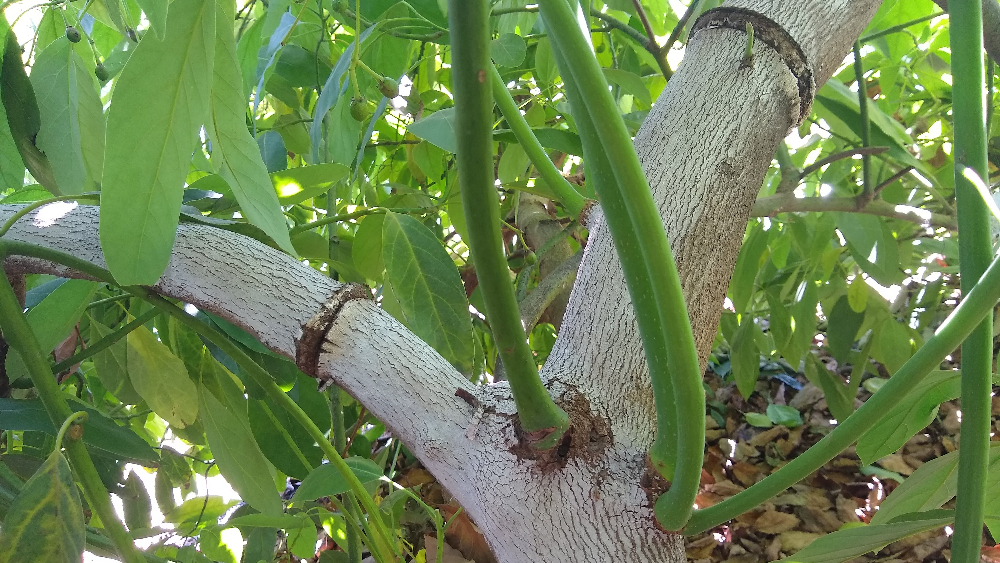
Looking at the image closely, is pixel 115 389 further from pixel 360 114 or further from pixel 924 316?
pixel 924 316

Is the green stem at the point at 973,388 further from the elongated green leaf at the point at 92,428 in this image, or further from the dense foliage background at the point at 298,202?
the elongated green leaf at the point at 92,428

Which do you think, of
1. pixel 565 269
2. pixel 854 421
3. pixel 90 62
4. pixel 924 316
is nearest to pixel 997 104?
pixel 924 316

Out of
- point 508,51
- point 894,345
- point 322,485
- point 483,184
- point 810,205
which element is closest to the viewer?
point 483,184

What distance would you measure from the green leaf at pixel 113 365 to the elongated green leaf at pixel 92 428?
117mm

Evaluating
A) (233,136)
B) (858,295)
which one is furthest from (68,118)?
(858,295)

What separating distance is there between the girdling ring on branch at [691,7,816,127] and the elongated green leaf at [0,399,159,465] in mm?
476

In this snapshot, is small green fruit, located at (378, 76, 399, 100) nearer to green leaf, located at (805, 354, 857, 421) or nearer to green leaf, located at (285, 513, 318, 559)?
green leaf, located at (285, 513, 318, 559)

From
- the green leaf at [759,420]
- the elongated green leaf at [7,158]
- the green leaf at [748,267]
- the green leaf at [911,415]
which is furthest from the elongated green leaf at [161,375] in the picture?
the green leaf at [759,420]

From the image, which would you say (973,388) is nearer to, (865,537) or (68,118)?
(865,537)

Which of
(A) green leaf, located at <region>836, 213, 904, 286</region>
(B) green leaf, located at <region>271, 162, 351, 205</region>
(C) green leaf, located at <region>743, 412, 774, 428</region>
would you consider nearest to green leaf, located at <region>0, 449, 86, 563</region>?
(B) green leaf, located at <region>271, 162, 351, 205</region>

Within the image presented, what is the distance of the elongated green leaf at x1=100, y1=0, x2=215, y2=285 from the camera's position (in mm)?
221

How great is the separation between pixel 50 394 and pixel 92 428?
12 cm

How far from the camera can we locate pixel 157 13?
8.3 inches

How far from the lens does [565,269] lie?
28.2 inches
